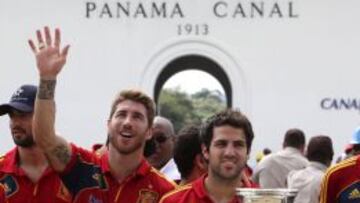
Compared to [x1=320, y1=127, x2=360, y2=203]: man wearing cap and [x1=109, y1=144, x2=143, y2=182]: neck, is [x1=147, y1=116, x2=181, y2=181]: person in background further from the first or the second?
[x1=320, y1=127, x2=360, y2=203]: man wearing cap

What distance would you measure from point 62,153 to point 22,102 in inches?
22.9

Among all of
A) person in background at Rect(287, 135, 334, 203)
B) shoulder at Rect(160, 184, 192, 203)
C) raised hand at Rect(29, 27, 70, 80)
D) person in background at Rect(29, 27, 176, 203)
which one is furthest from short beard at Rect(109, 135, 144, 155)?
person in background at Rect(287, 135, 334, 203)

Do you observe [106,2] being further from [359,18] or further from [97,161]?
[97,161]

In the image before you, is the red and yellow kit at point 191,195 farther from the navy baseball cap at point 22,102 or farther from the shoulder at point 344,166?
the navy baseball cap at point 22,102

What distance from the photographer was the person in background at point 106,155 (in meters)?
4.62

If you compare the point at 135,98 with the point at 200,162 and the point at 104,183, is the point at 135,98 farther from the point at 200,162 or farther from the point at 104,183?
the point at 200,162

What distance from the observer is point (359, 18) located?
1884 centimetres

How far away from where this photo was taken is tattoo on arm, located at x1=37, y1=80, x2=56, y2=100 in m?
4.63

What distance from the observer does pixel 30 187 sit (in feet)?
17.0

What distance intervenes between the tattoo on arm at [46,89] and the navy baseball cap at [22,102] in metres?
0.53

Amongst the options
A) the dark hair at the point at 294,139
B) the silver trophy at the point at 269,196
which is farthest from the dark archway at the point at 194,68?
the silver trophy at the point at 269,196

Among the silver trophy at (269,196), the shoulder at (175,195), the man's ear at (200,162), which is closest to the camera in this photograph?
the silver trophy at (269,196)

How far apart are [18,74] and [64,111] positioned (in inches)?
42.4

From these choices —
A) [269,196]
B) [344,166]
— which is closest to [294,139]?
[344,166]
